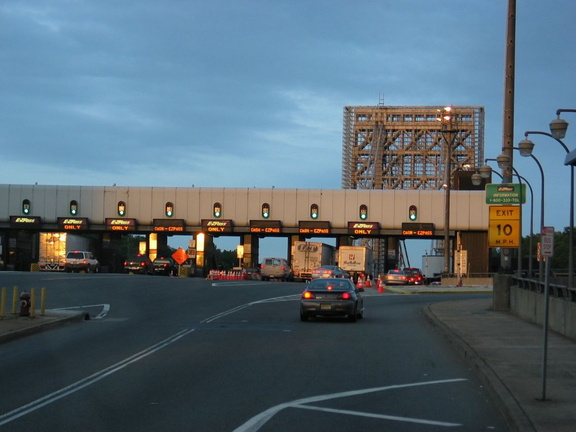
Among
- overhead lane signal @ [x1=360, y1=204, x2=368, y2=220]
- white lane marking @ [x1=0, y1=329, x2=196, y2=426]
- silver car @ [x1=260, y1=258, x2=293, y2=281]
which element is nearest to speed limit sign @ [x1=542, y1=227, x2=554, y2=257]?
white lane marking @ [x1=0, y1=329, x2=196, y2=426]

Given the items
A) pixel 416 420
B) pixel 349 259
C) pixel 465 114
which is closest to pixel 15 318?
pixel 416 420

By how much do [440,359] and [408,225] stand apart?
6099 cm

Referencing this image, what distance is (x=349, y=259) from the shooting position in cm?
6944

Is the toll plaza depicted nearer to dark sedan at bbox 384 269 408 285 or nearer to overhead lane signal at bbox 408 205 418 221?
overhead lane signal at bbox 408 205 418 221

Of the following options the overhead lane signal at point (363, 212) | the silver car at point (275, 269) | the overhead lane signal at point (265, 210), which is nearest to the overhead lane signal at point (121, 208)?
the overhead lane signal at point (265, 210)

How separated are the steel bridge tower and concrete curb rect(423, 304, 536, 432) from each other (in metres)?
116

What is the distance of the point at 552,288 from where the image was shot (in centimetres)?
2272

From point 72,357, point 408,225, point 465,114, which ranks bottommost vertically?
point 72,357

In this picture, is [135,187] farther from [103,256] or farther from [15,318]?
[15,318]

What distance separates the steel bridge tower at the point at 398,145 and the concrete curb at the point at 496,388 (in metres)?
116

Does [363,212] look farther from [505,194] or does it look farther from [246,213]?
[505,194]

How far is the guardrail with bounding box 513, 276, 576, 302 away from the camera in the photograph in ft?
66.0

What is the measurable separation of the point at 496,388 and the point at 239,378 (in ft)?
13.2

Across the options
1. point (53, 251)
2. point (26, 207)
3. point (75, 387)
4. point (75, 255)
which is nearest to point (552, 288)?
point (75, 387)
